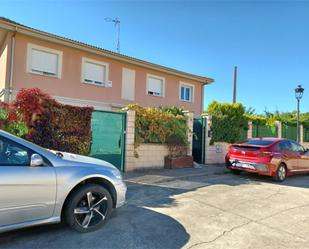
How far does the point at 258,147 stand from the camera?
887 centimetres

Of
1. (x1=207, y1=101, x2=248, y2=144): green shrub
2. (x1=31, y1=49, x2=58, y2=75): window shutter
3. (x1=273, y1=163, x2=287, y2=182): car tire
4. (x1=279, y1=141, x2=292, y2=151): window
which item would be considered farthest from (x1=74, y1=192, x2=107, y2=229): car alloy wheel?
(x1=31, y1=49, x2=58, y2=75): window shutter

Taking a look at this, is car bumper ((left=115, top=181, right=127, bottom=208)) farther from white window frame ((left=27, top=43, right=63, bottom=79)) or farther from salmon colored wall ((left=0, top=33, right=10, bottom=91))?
white window frame ((left=27, top=43, right=63, bottom=79))

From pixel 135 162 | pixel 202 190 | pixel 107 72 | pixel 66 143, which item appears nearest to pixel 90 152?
pixel 66 143

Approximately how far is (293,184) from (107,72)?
35.7 ft

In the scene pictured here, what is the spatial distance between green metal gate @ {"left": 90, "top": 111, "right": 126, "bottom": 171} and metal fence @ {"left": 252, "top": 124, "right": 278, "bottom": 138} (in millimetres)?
8280

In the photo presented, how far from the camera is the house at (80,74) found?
12.1 m

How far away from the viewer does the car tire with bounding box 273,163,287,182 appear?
28.5 ft

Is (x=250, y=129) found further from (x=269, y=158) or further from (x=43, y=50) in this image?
(x=43, y=50)

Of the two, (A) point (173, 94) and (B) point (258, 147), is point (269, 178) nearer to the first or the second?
(B) point (258, 147)

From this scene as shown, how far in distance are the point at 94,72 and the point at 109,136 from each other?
6917mm

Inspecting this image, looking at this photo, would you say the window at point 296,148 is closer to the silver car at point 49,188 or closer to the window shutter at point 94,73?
the silver car at point 49,188

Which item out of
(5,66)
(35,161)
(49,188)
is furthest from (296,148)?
(5,66)

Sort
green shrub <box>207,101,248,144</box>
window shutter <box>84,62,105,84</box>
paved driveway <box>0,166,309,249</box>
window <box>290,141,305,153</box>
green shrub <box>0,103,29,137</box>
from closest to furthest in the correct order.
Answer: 1. paved driveway <box>0,166,309,249</box>
2. green shrub <box>0,103,29,137</box>
3. window <box>290,141,305,153</box>
4. green shrub <box>207,101,248,144</box>
5. window shutter <box>84,62,105,84</box>

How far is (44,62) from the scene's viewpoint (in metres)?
13.0
